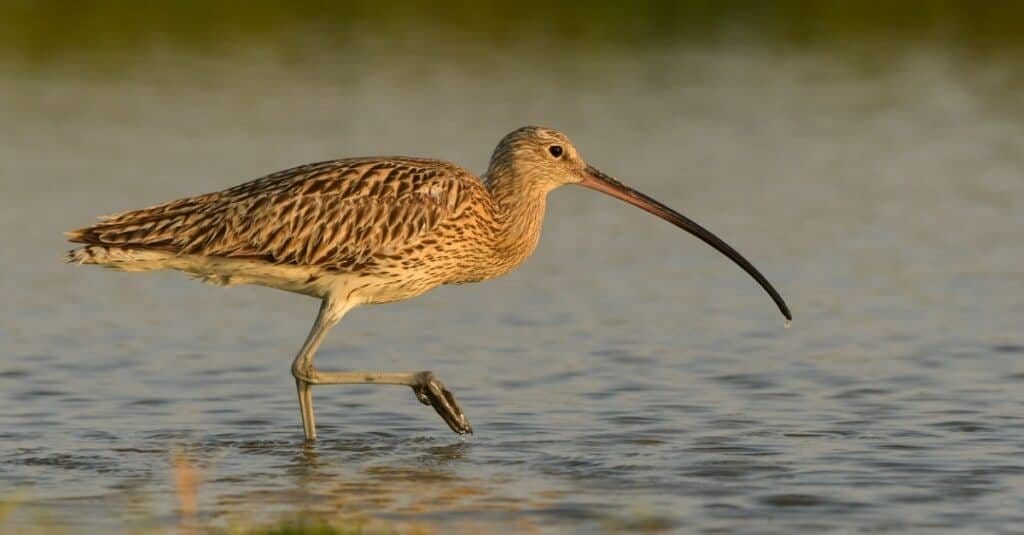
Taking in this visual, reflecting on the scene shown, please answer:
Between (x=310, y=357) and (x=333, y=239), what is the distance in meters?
0.76

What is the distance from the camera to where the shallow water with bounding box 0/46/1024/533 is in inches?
457

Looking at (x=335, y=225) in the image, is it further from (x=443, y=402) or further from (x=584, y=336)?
(x=584, y=336)

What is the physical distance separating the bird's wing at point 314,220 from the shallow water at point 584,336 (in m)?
1.10

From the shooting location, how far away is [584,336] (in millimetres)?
16422

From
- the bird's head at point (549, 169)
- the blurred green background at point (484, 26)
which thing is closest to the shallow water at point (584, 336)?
the bird's head at point (549, 169)

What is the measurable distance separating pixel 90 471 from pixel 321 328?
1.86 metres

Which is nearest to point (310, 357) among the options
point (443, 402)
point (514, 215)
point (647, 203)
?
point (443, 402)

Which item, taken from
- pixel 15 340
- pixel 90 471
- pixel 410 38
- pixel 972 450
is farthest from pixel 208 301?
pixel 410 38

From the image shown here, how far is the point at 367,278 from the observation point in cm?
1331

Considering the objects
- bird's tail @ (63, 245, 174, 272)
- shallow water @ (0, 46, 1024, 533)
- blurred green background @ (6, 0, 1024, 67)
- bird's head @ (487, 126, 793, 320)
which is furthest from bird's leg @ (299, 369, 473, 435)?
blurred green background @ (6, 0, 1024, 67)

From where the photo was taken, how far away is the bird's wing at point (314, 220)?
13.2 m

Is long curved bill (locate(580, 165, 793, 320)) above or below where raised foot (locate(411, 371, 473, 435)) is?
above

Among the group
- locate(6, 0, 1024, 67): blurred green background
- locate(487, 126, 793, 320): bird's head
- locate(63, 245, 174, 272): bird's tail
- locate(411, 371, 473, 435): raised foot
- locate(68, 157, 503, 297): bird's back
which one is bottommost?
locate(411, 371, 473, 435): raised foot

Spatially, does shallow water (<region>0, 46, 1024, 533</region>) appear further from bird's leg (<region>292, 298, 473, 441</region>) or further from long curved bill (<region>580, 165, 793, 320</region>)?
long curved bill (<region>580, 165, 793, 320</region>)
